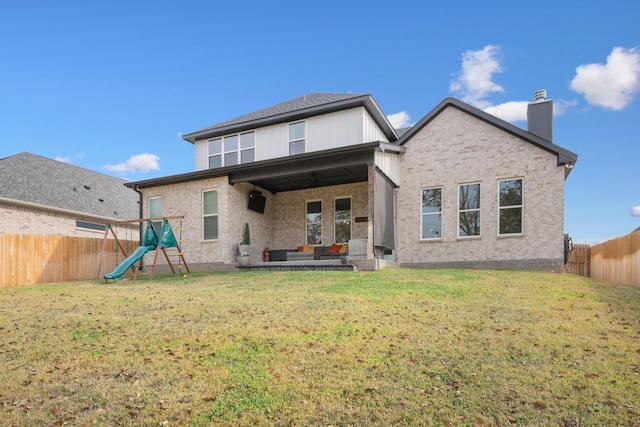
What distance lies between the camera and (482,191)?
1414 centimetres

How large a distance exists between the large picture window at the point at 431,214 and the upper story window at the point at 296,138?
567cm

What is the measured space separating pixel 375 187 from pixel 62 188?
18.2 metres

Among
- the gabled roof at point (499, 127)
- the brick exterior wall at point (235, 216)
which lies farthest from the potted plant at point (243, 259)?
the gabled roof at point (499, 127)

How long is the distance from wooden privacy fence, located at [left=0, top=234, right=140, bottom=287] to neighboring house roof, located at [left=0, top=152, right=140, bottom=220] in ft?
12.5

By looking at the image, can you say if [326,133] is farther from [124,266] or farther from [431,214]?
[124,266]

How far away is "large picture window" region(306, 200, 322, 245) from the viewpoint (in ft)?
57.9

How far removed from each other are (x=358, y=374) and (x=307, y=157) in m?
10.5

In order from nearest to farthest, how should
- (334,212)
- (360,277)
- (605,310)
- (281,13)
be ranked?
(605,310) → (360,277) → (281,13) → (334,212)

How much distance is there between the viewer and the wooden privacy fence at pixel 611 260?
496 inches

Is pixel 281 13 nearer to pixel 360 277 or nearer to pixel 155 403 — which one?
pixel 360 277

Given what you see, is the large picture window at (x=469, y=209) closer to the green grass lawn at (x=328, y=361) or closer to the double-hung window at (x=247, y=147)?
the green grass lawn at (x=328, y=361)

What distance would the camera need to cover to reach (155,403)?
11.9 feet

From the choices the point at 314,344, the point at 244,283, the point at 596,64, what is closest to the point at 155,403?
the point at 314,344

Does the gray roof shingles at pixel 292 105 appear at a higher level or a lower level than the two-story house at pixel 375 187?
higher
